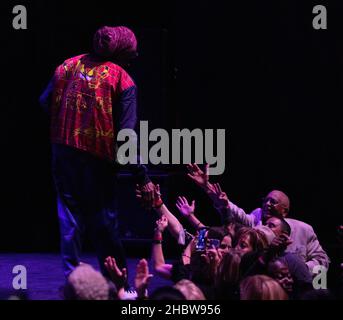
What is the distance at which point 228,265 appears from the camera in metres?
4.16

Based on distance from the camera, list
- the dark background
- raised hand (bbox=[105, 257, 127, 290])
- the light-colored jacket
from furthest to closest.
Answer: the dark background < the light-colored jacket < raised hand (bbox=[105, 257, 127, 290])

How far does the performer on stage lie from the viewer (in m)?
4.70

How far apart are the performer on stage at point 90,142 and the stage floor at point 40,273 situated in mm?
420

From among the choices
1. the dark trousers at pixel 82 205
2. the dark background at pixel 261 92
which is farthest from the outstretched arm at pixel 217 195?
the dark background at pixel 261 92

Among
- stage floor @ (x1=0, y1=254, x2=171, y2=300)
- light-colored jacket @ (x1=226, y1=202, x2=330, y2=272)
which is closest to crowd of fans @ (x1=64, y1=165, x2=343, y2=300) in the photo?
light-colored jacket @ (x1=226, y1=202, x2=330, y2=272)

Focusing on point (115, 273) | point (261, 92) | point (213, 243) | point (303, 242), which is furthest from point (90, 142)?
point (261, 92)

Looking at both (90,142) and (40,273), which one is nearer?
(90,142)

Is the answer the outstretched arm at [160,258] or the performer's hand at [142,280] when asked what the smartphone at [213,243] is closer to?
the outstretched arm at [160,258]

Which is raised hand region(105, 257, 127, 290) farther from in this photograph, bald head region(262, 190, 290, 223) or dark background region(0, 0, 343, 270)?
dark background region(0, 0, 343, 270)

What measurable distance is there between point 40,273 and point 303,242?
1.79 m

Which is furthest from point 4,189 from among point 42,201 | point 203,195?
point 203,195

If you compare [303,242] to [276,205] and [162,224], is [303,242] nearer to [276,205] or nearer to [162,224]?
[276,205]

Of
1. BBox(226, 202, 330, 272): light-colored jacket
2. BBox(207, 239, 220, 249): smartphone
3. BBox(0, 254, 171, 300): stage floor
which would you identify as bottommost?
BBox(0, 254, 171, 300): stage floor

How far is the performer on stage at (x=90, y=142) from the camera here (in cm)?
470
